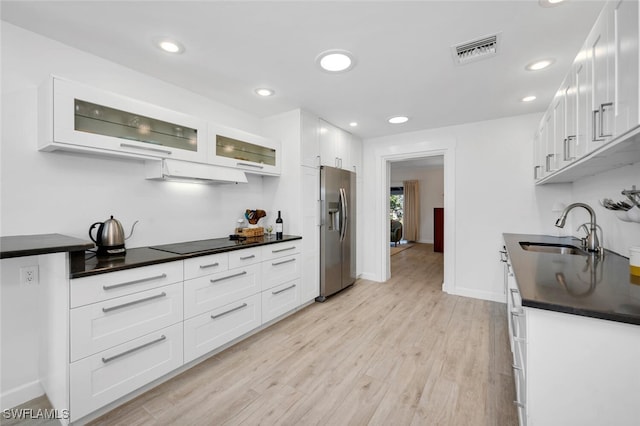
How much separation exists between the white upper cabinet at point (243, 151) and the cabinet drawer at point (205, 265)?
946 mm

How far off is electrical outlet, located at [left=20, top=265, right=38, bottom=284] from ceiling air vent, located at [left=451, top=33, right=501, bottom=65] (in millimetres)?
3283

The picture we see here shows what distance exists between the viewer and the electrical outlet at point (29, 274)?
1704 millimetres

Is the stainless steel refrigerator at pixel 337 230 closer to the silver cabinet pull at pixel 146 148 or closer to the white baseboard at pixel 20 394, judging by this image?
the silver cabinet pull at pixel 146 148

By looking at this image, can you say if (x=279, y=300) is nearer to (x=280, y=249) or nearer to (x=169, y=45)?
(x=280, y=249)

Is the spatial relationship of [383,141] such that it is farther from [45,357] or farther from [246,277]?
[45,357]

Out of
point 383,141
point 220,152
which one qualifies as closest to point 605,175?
point 383,141

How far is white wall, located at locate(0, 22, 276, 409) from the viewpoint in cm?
167

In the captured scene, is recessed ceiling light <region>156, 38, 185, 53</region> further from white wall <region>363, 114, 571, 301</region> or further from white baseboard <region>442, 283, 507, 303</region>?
white baseboard <region>442, 283, 507, 303</region>

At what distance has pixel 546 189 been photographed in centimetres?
321

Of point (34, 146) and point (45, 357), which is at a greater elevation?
point (34, 146)

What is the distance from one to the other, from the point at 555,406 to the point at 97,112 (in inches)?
115

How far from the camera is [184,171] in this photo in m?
2.27

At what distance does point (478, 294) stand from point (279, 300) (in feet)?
8.97

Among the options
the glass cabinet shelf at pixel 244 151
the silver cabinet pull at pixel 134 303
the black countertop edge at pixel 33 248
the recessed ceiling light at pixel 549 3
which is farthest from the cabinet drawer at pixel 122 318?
the recessed ceiling light at pixel 549 3
